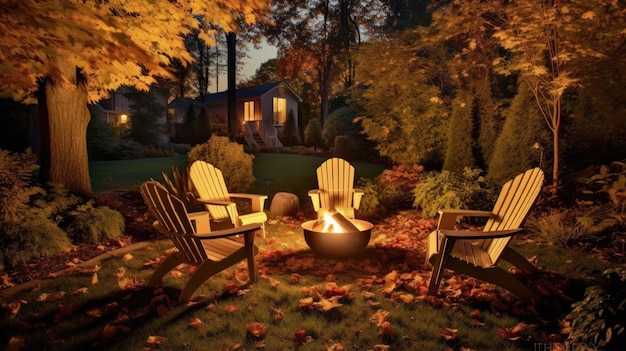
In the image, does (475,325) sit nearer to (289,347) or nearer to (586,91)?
(289,347)

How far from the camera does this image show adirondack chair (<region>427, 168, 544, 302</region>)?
3.23m

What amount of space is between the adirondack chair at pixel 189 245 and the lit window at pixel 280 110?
22.8 m

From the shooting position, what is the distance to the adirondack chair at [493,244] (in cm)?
323

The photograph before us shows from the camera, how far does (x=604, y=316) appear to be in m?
2.39

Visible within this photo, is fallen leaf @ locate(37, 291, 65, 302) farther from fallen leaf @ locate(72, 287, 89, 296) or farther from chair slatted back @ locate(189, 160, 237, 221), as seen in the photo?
chair slatted back @ locate(189, 160, 237, 221)

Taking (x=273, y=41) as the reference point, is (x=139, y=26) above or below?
below

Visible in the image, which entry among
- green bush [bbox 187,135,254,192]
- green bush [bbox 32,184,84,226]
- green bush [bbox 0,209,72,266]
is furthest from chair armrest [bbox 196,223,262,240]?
green bush [bbox 187,135,254,192]

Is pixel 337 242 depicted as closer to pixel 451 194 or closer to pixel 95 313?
pixel 95 313

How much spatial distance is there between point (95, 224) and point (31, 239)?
2.48 ft

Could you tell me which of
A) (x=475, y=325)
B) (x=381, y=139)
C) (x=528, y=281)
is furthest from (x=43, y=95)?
(x=381, y=139)

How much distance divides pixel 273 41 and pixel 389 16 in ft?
21.3

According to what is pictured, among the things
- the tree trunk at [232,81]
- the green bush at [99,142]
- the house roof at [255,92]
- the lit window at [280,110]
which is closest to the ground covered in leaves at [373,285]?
the tree trunk at [232,81]

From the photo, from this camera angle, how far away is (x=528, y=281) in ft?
12.5

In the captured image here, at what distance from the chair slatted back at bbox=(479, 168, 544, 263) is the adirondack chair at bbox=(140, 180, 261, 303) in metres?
2.15
